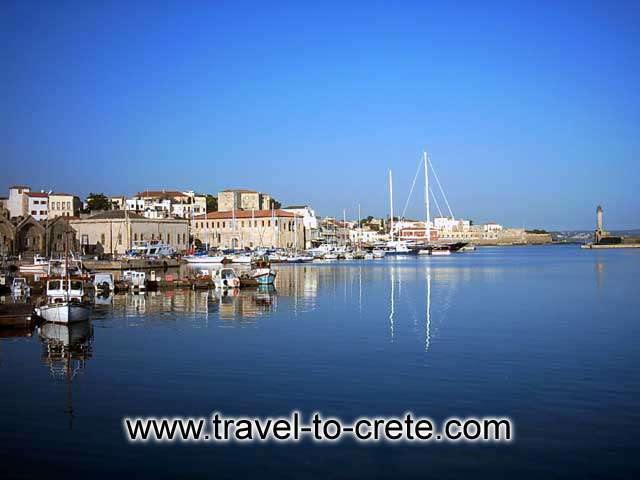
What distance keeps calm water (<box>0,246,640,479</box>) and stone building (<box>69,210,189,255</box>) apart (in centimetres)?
5753

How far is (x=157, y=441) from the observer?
1182 cm


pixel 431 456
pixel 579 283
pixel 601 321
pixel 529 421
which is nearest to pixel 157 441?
pixel 431 456

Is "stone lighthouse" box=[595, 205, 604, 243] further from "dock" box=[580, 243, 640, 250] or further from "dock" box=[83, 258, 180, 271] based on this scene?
"dock" box=[83, 258, 180, 271]

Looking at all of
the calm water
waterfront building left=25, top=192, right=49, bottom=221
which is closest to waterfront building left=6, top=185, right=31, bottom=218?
waterfront building left=25, top=192, right=49, bottom=221

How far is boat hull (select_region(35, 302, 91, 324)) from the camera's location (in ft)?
79.2

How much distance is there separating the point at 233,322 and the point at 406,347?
8780 mm

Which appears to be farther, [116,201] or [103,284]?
[116,201]

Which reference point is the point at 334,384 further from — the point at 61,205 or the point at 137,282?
the point at 61,205

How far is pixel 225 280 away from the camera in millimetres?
43688

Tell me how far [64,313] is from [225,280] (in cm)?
1975

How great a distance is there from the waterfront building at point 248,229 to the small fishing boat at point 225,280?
6284 cm

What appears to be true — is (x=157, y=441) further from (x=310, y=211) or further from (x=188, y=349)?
(x=310, y=211)

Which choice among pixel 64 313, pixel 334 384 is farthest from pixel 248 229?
pixel 334 384

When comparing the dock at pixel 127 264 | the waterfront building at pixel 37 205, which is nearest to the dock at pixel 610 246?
the dock at pixel 127 264
